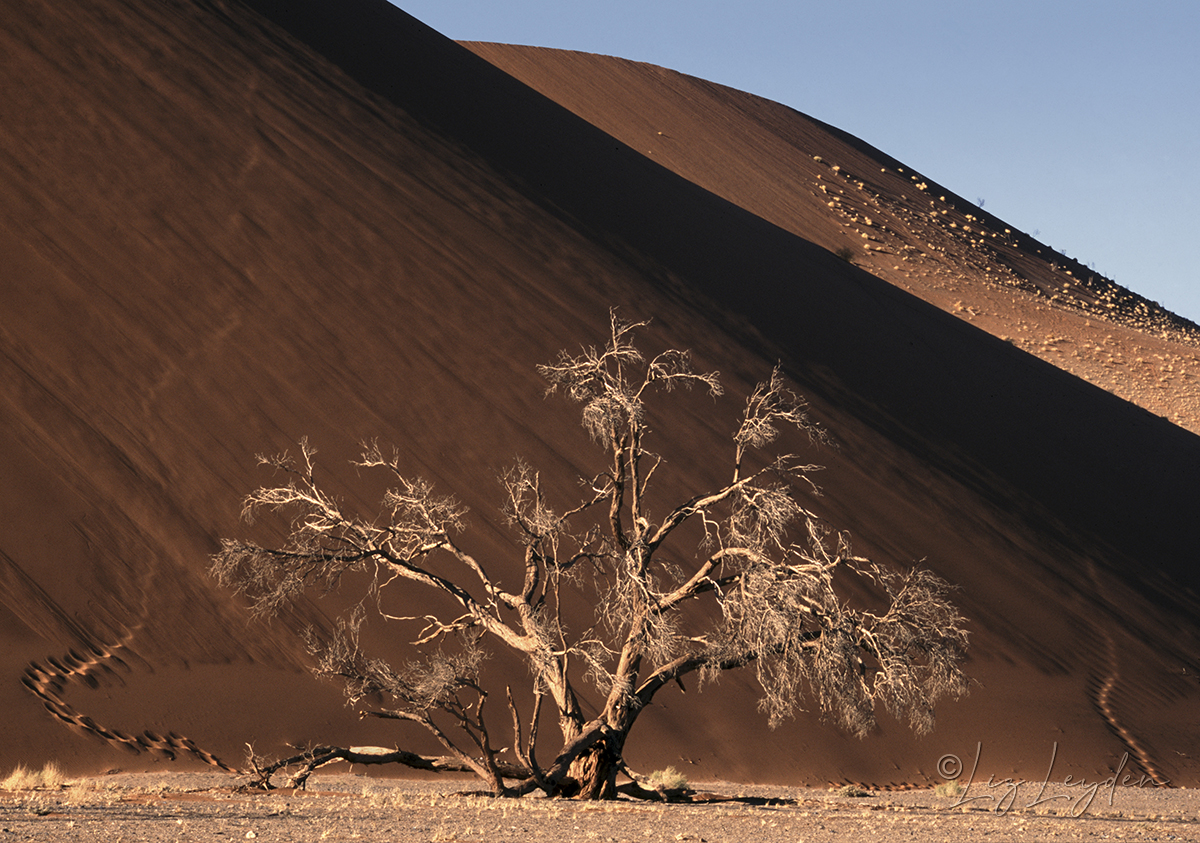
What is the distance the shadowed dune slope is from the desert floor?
73.0 inches

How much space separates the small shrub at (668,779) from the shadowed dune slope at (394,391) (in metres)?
0.67

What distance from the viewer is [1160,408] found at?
38.4 metres

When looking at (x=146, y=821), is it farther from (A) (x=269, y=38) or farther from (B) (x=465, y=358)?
(A) (x=269, y=38)

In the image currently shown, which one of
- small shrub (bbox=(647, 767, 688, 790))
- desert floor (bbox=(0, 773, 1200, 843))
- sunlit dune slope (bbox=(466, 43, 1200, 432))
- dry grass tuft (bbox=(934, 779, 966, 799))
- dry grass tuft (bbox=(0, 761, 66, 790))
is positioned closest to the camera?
desert floor (bbox=(0, 773, 1200, 843))

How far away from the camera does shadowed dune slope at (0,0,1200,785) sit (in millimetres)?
12969

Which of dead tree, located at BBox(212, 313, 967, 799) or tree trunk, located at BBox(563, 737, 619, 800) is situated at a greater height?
dead tree, located at BBox(212, 313, 967, 799)

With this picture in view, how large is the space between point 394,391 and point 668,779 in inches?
327

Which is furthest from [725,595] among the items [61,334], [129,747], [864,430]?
[864,430]

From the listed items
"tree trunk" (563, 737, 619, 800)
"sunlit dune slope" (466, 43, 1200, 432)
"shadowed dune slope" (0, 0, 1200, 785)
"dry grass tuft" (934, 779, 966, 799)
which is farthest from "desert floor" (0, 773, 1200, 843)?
"sunlit dune slope" (466, 43, 1200, 432)

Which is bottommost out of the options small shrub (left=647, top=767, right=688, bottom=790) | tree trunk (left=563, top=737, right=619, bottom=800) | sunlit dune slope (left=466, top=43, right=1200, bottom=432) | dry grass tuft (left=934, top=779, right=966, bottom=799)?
small shrub (left=647, top=767, right=688, bottom=790)

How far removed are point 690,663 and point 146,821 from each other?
14.2 ft

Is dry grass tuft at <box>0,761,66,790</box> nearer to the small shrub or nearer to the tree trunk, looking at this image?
the tree trunk

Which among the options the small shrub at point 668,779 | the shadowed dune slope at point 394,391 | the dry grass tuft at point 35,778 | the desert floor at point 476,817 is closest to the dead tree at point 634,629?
the desert floor at point 476,817

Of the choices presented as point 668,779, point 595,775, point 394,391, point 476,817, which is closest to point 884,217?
point 394,391
